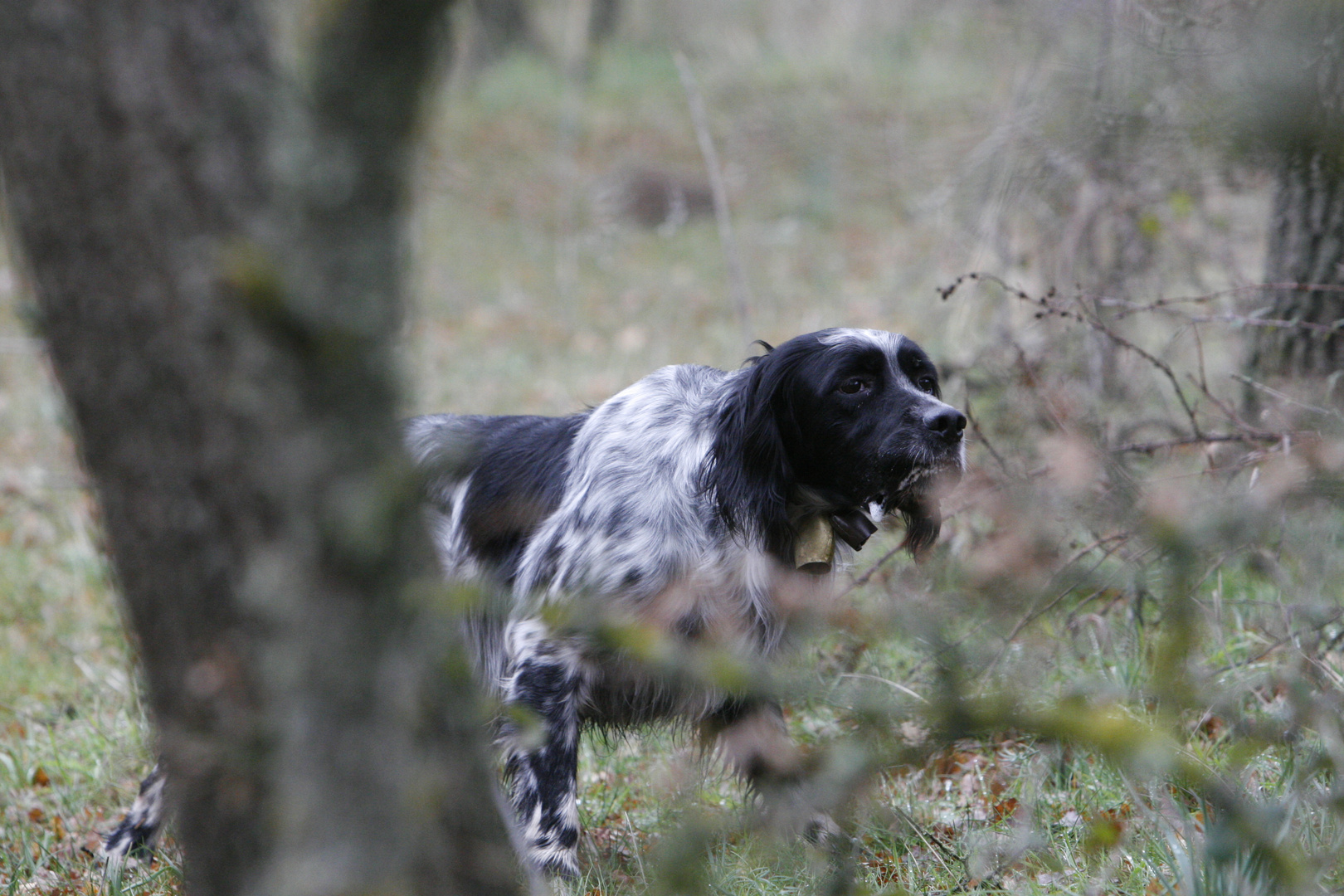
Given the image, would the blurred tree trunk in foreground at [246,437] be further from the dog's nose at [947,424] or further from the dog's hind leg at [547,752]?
the dog's nose at [947,424]

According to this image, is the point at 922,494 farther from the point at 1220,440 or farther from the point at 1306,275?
the point at 1306,275

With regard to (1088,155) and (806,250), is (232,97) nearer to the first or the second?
(1088,155)

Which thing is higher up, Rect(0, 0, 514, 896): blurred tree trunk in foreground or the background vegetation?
Rect(0, 0, 514, 896): blurred tree trunk in foreground

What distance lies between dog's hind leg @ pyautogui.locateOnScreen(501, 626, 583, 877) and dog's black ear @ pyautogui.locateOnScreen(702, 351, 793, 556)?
1.99 feet

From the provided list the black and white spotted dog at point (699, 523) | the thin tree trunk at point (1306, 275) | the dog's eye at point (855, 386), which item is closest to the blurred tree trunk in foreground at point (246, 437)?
the black and white spotted dog at point (699, 523)

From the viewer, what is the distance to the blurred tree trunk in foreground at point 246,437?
1.30 metres

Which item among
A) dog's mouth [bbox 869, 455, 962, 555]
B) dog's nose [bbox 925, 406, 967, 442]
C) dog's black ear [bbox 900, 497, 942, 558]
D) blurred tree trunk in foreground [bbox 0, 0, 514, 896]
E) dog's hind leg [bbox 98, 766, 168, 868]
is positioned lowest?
dog's hind leg [bbox 98, 766, 168, 868]

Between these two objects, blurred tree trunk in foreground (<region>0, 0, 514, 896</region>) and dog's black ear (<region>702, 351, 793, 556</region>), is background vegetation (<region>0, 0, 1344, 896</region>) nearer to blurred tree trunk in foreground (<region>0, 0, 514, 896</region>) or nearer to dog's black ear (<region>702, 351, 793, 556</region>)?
blurred tree trunk in foreground (<region>0, 0, 514, 896</region>)

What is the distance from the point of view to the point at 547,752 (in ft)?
10.2

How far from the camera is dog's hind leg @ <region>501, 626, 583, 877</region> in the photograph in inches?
118

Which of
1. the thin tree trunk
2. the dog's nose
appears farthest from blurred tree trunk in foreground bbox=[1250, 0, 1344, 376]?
the dog's nose

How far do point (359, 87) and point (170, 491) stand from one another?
2.10 ft

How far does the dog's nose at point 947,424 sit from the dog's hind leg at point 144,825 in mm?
2350

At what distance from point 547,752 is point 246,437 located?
181 centimetres
